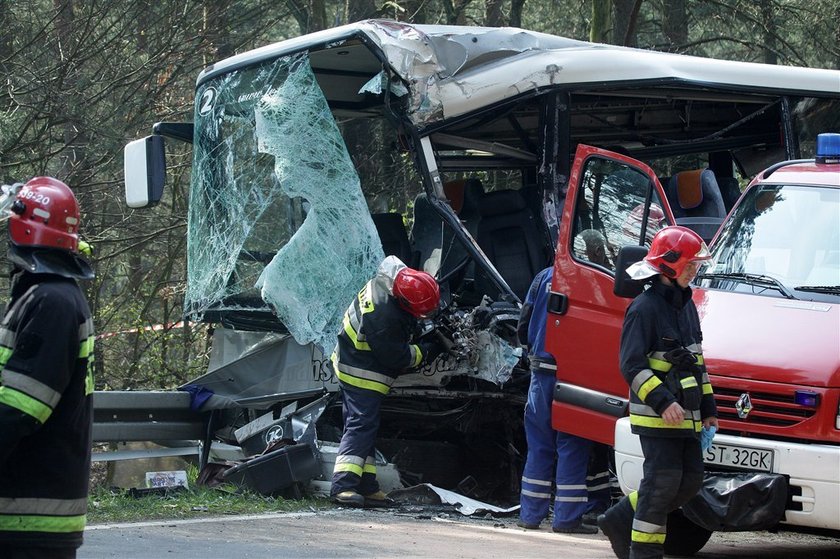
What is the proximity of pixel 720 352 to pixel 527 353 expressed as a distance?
2240 mm

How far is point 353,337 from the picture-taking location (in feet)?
27.1

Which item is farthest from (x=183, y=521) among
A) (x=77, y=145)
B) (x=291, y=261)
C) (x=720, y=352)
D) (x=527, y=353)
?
(x=77, y=145)

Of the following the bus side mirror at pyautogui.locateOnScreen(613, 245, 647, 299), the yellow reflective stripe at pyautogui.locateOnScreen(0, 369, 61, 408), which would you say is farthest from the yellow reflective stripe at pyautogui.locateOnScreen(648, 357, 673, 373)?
the yellow reflective stripe at pyautogui.locateOnScreen(0, 369, 61, 408)

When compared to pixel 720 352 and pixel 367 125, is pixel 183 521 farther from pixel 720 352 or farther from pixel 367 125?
pixel 367 125

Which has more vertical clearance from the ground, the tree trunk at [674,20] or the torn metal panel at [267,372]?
the tree trunk at [674,20]

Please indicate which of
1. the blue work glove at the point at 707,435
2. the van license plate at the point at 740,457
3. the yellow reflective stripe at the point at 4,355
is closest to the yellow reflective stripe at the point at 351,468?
the van license plate at the point at 740,457

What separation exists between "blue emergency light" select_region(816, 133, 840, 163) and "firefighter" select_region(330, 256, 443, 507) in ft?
8.14

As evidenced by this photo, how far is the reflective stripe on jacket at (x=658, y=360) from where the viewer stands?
574cm

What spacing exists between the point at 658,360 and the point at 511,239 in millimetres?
3415

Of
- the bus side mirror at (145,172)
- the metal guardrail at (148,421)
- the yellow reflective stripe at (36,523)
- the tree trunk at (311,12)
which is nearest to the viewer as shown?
the yellow reflective stripe at (36,523)

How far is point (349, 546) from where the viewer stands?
6.69 meters

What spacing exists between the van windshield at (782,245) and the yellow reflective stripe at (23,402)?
4182mm

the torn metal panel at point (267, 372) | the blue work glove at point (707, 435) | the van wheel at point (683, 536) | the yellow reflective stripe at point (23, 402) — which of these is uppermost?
the yellow reflective stripe at point (23, 402)

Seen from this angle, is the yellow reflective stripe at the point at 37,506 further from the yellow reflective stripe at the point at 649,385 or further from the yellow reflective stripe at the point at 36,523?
the yellow reflective stripe at the point at 649,385
